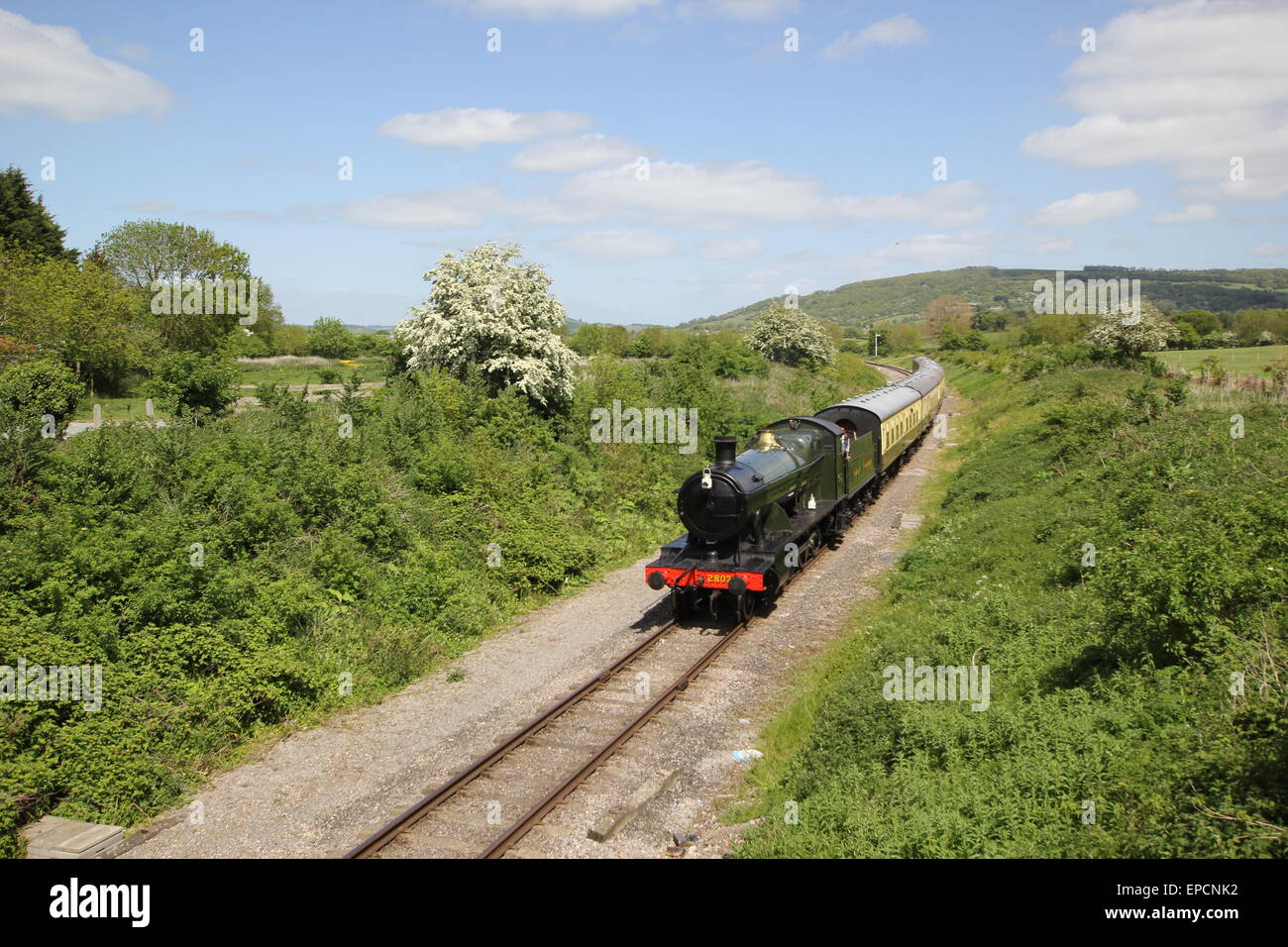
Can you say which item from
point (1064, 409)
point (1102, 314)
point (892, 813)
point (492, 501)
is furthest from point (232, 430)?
point (1102, 314)

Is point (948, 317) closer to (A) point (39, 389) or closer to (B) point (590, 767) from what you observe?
(A) point (39, 389)

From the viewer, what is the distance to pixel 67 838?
7.90 meters

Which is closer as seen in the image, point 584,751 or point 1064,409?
point 584,751

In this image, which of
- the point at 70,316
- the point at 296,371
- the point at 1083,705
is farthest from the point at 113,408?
the point at 1083,705

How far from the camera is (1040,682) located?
916 cm

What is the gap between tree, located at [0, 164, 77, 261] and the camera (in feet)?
142

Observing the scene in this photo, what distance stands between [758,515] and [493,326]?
12787 mm

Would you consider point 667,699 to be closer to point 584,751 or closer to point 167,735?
point 584,751

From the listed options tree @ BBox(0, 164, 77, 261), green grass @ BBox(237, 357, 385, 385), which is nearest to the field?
green grass @ BBox(237, 357, 385, 385)

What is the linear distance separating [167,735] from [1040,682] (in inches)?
420

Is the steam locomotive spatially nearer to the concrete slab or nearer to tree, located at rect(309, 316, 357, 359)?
the concrete slab

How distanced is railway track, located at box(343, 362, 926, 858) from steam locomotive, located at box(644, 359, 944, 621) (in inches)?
52.4
